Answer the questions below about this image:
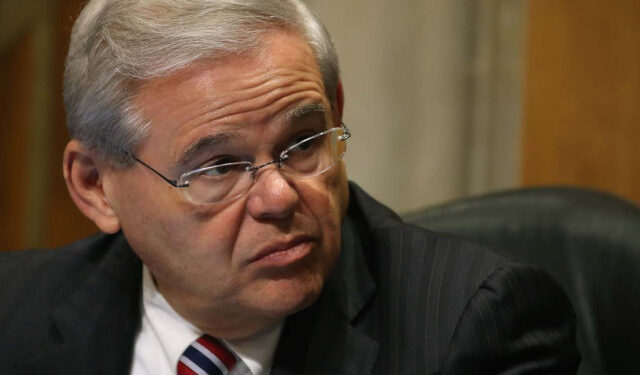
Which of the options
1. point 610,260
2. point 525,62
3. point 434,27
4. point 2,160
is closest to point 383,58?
point 434,27

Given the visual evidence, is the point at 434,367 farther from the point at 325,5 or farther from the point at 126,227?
the point at 325,5

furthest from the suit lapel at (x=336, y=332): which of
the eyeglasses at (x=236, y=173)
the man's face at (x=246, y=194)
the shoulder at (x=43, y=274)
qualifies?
the shoulder at (x=43, y=274)

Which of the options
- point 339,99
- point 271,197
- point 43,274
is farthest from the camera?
point 43,274

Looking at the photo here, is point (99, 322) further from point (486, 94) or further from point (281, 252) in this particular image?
point (486, 94)

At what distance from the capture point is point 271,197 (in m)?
1.47

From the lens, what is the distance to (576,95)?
108 inches

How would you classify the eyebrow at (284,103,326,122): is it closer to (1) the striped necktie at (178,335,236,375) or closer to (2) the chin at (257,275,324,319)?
(2) the chin at (257,275,324,319)

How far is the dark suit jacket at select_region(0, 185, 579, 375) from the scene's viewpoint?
1.49 metres

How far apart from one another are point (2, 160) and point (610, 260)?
8.22 feet

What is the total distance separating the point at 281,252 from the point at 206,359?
1.07 ft

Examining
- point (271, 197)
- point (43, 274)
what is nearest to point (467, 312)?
point (271, 197)

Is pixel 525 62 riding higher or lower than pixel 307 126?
lower

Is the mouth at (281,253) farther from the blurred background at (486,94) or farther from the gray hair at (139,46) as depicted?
the blurred background at (486,94)

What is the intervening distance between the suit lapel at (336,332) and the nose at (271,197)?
26 cm
